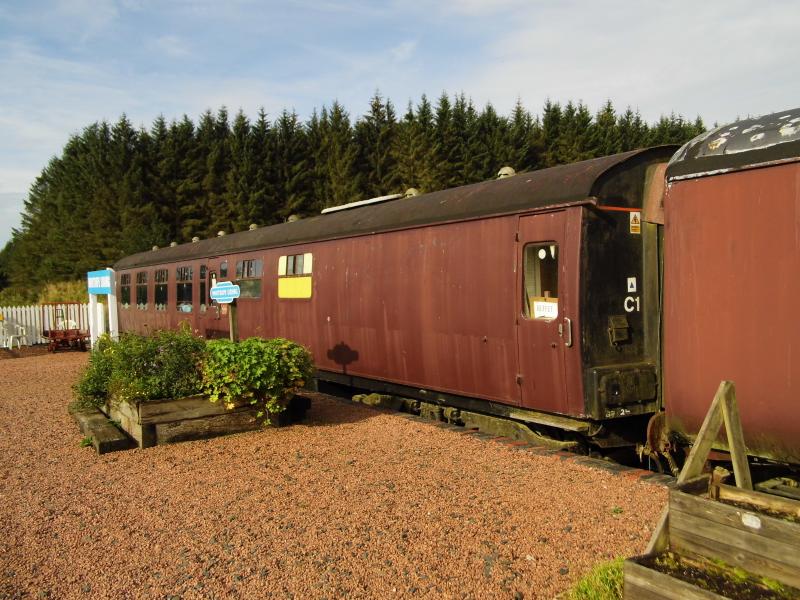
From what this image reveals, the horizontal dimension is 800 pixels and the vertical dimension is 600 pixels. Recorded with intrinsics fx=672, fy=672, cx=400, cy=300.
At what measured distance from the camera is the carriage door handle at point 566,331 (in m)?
6.24

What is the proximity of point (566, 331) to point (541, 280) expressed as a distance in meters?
0.70

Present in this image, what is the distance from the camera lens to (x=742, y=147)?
487 centimetres

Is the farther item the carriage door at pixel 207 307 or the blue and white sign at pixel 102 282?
the blue and white sign at pixel 102 282

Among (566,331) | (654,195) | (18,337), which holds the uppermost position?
(654,195)

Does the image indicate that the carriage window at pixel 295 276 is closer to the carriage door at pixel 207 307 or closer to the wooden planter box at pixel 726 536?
the carriage door at pixel 207 307

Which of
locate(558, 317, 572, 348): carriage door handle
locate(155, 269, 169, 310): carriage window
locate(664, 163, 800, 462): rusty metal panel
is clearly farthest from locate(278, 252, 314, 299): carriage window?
locate(155, 269, 169, 310): carriage window

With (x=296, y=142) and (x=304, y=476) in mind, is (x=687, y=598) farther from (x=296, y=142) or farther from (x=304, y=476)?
(x=296, y=142)

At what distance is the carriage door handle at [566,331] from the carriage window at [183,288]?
442 inches

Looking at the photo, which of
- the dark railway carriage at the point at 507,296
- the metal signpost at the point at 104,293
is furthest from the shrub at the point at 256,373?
the metal signpost at the point at 104,293

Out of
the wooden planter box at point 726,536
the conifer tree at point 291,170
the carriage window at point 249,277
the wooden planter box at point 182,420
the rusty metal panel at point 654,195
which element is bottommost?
the wooden planter box at point 182,420

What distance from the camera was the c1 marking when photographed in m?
6.43

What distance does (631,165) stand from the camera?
6.50 meters

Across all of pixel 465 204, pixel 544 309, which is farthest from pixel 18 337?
pixel 544 309

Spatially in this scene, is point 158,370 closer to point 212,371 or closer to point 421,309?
point 212,371
